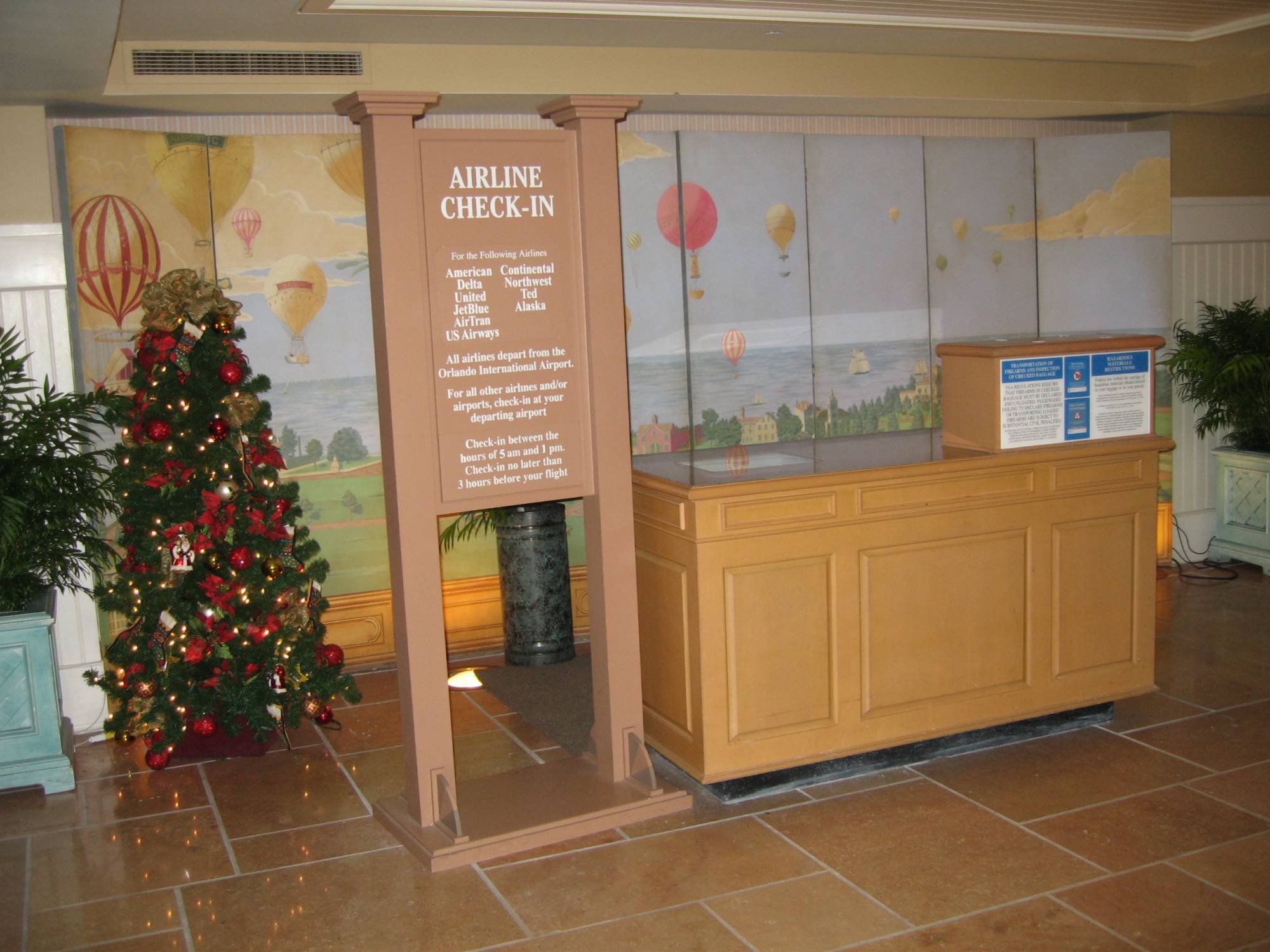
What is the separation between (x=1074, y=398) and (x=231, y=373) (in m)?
3.29

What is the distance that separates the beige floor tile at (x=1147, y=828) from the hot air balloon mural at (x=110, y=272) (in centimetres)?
435

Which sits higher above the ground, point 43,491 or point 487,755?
point 43,491

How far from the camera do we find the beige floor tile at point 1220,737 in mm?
4422

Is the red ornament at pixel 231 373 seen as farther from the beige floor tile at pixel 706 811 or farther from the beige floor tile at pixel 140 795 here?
the beige floor tile at pixel 706 811

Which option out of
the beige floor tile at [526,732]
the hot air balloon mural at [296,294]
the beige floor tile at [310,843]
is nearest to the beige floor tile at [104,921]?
the beige floor tile at [310,843]

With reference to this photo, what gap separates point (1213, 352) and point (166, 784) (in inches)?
241

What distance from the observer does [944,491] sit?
14.3 feet

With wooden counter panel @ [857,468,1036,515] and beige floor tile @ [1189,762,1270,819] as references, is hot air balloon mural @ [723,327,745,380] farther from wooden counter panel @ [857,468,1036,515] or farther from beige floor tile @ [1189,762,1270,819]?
beige floor tile @ [1189,762,1270,819]

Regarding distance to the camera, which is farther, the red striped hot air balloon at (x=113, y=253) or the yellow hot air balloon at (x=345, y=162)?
the yellow hot air balloon at (x=345, y=162)

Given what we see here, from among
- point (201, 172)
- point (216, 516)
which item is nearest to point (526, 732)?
point (216, 516)

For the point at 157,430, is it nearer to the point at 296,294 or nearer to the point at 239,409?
the point at 239,409

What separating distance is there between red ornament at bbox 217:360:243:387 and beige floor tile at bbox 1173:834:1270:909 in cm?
377

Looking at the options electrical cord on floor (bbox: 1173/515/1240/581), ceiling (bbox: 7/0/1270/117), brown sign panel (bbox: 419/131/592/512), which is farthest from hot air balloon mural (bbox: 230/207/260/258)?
electrical cord on floor (bbox: 1173/515/1240/581)

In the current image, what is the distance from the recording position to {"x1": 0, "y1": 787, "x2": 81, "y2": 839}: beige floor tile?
4.28m
